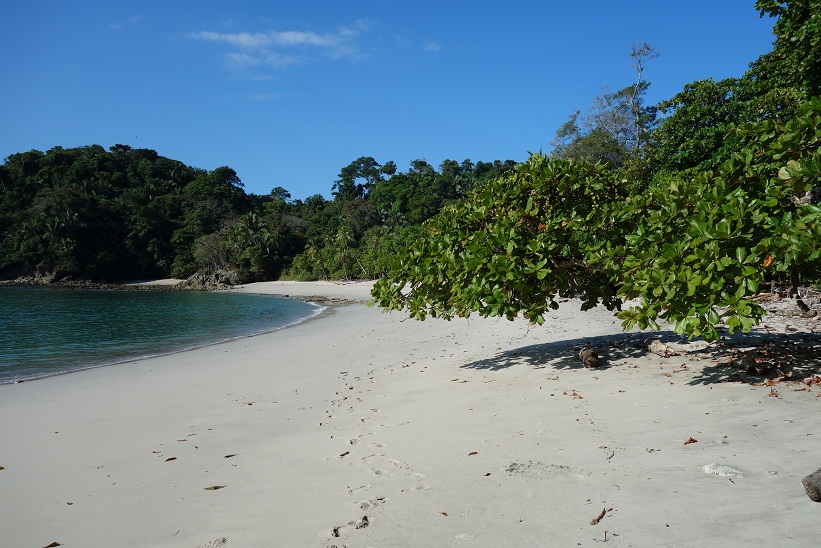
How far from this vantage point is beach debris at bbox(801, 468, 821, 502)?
116 inches

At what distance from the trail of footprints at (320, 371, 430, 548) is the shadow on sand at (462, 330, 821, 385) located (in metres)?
2.78

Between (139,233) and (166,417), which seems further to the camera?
(139,233)

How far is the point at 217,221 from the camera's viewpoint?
277 feet

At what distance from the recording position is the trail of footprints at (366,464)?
3498mm

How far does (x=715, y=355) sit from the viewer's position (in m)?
7.23

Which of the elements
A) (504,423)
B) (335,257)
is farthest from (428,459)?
(335,257)

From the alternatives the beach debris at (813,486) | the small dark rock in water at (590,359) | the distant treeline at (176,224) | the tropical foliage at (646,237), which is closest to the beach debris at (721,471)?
the beach debris at (813,486)

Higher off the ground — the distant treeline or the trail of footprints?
the distant treeline

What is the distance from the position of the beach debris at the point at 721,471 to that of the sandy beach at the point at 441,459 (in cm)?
1

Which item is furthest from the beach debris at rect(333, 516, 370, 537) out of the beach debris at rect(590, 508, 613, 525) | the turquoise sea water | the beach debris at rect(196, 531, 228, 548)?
the turquoise sea water

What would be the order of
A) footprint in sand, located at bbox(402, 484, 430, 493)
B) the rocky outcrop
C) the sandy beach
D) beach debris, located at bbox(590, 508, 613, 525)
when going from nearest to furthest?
1. beach debris, located at bbox(590, 508, 613, 525)
2. the sandy beach
3. footprint in sand, located at bbox(402, 484, 430, 493)
4. the rocky outcrop

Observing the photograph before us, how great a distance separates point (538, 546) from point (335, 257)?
63380mm

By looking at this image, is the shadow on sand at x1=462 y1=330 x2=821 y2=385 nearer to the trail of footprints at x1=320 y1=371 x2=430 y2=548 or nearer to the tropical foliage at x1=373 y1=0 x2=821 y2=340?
the tropical foliage at x1=373 y1=0 x2=821 y2=340

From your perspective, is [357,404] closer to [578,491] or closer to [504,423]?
[504,423]
